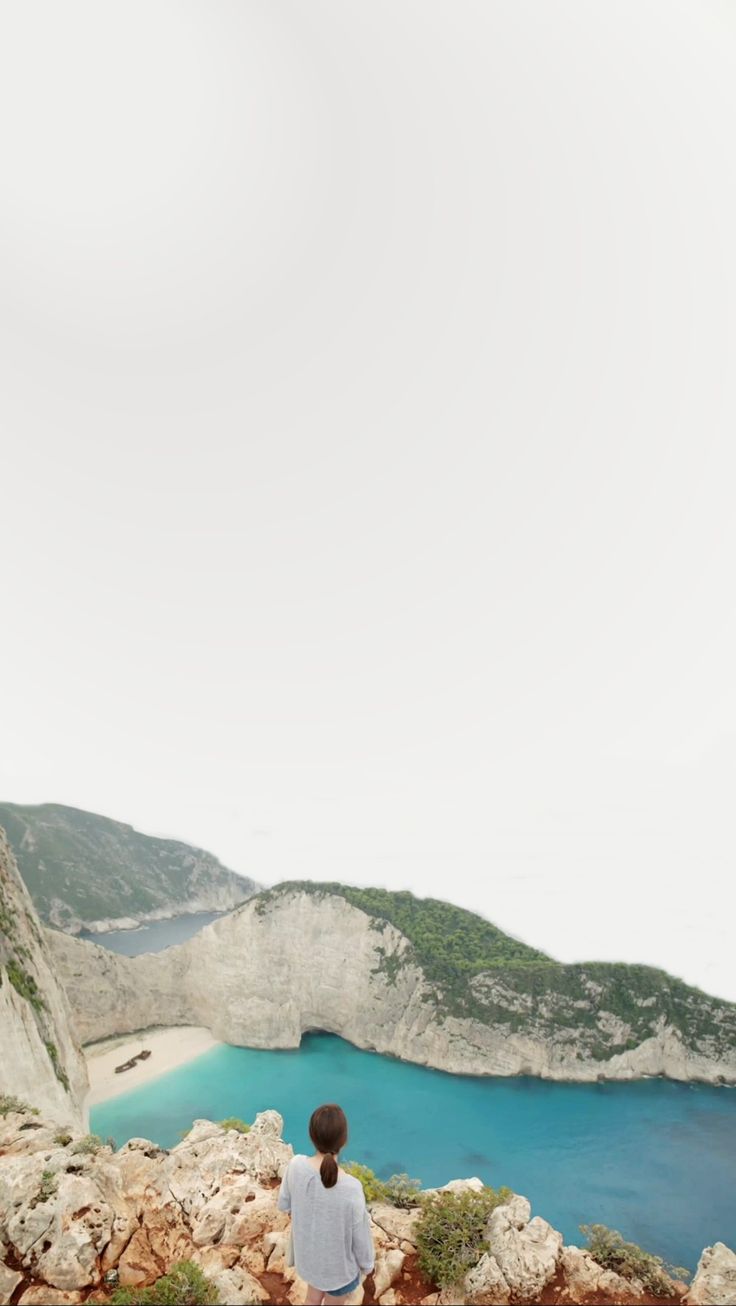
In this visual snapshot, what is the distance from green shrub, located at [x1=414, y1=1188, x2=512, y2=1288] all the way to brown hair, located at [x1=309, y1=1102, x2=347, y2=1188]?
6357 millimetres

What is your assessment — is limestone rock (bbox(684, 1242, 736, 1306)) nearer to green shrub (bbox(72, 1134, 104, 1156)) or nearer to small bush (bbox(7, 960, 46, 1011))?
green shrub (bbox(72, 1134, 104, 1156))

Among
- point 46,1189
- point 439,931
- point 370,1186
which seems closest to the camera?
point 46,1189

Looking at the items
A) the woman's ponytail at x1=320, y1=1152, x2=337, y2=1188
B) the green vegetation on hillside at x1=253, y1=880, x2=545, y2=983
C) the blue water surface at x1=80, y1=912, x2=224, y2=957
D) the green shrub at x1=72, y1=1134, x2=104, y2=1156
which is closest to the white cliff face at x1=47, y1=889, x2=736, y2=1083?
the green vegetation on hillside at x1=253, y1=880, x2=545, y2=983

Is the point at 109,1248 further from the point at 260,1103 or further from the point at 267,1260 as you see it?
the point at 260,1103

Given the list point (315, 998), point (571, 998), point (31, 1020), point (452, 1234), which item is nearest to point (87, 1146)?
point (452, 1234)

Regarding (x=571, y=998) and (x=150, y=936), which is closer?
(x=571, y=998)

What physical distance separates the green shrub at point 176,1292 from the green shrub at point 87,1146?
145 inches

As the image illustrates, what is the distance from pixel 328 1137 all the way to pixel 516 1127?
1662 inches

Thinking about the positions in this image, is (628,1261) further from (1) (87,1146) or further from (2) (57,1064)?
(2) (57,1064)

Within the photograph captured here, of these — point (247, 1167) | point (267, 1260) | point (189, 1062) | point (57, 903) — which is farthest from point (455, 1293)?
point (57, 903)

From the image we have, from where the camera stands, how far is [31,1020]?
23.1 meters

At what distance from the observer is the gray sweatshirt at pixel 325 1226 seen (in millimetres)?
4320

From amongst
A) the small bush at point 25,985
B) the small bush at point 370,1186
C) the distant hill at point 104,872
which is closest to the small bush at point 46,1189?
the small bush at point 370,1186

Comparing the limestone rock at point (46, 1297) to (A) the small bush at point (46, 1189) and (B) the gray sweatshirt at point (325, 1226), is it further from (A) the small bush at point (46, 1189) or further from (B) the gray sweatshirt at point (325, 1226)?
(B) the gray sweatshirt at point (325, 1226)
